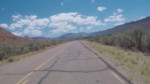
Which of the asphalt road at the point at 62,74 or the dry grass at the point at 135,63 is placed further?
the dry grass at the point at 135,63

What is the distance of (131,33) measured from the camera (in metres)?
24.0

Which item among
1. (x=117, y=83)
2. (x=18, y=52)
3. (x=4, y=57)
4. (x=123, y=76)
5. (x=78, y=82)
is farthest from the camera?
(x=18, y=52)

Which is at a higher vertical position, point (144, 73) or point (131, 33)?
point (131, 33)

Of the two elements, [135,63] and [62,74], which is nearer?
[62,74]

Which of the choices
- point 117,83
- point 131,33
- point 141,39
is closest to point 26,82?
point 117,83

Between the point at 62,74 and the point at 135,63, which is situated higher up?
Result: the point at 62,74

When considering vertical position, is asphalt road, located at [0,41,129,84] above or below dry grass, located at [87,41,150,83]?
above

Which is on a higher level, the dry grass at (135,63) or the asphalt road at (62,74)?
the asphalt road at (62,74)

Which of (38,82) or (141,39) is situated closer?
(38,82)

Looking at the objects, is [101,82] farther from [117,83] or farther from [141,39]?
[141,39]

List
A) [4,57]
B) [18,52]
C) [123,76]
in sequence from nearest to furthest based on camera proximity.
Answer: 1. [123,76]
2. [4,57]
3. [18,52]

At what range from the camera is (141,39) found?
2198 centimetres

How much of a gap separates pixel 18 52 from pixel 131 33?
782 inches

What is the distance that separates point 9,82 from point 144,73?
5.71 m
